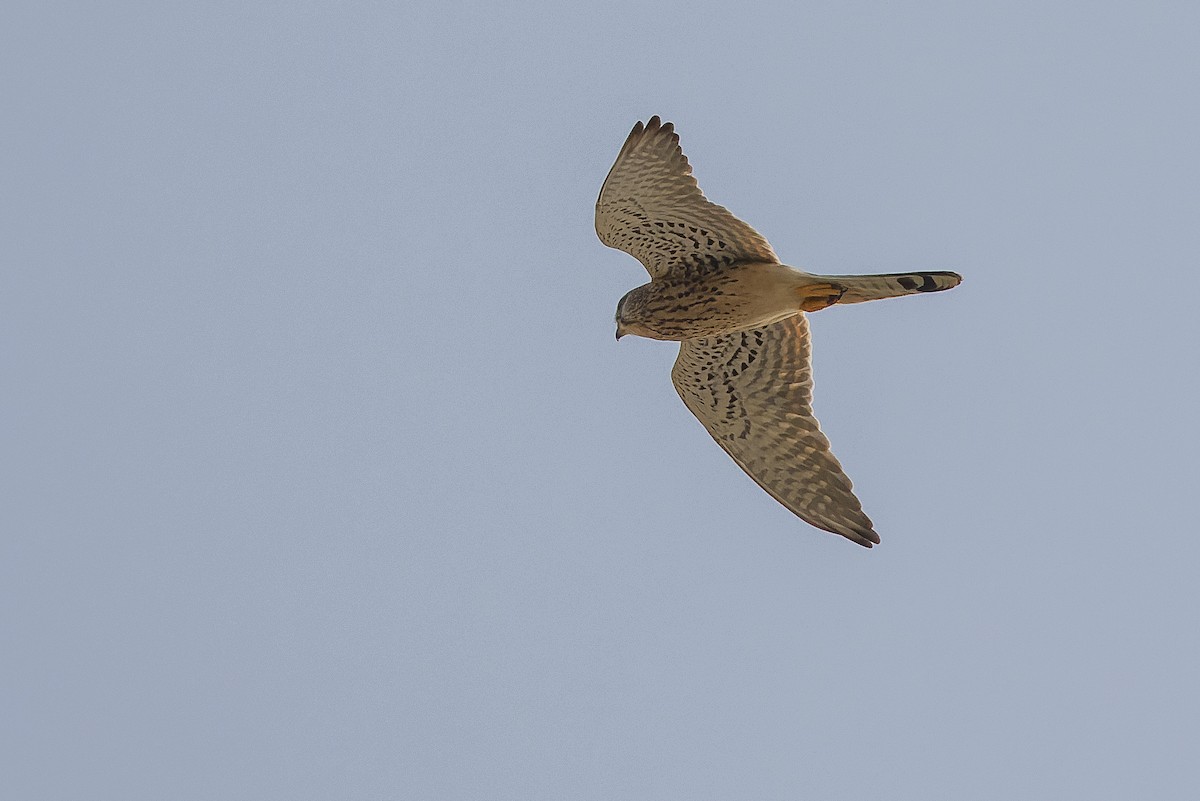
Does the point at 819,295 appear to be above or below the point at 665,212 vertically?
below

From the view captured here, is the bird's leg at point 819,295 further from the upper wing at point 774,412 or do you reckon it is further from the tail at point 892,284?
the upper wing at point 774,412

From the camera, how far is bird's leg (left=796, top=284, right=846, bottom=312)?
9242mm

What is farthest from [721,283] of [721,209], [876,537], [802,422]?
[876,537]

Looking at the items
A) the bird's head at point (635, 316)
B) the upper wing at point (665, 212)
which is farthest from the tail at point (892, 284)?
the bird's head at point (635, 316)

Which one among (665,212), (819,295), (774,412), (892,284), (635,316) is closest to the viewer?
(892,284)

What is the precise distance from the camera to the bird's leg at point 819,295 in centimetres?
924

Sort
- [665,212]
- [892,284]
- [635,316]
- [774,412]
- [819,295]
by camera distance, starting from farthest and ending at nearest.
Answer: [774,412], [635,316], [665,212], [819,295], [892,284]

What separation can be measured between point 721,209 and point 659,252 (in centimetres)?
57

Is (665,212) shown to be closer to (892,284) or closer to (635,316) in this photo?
(635,316)

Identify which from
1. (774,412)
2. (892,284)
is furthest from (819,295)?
(774,412)

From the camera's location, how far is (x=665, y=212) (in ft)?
31.1

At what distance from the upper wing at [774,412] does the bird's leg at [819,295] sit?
69 centimetres

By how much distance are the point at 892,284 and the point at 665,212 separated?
1544 mm

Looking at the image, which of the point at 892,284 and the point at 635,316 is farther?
the point at 635,316
